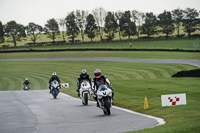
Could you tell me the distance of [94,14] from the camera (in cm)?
14575

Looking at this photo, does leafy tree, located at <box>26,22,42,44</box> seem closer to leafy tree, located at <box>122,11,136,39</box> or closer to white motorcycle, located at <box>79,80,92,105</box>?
leafy tree, located at <box>122,11,136,39</box>

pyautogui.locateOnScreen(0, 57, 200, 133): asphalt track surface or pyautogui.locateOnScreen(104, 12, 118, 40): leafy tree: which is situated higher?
pyautogui.locateOnScreen(104, 12, 118, 40): leafy tree

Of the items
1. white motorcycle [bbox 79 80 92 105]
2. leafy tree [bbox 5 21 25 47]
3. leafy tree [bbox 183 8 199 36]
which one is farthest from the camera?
leafy tree [bbox 5 21 25 47]

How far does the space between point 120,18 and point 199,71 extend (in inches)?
4315

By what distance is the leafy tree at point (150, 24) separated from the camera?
436ft

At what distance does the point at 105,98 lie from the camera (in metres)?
15.0

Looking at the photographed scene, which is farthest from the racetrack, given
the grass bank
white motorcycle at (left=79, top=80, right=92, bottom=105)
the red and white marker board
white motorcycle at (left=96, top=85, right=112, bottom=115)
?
the grass bank

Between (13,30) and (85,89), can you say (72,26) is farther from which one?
(85,89)

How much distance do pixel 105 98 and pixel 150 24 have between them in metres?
121

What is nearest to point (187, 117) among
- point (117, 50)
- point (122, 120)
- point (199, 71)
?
point (122, 120)

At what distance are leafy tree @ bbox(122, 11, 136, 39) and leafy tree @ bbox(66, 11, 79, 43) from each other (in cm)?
1849

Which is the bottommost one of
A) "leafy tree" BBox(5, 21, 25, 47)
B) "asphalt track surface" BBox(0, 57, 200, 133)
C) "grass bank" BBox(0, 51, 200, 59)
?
"grass bank" BBox(0, 51, 200, 59)

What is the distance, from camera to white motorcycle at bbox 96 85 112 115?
1492cm

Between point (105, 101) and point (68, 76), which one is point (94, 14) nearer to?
point (68, 76)
